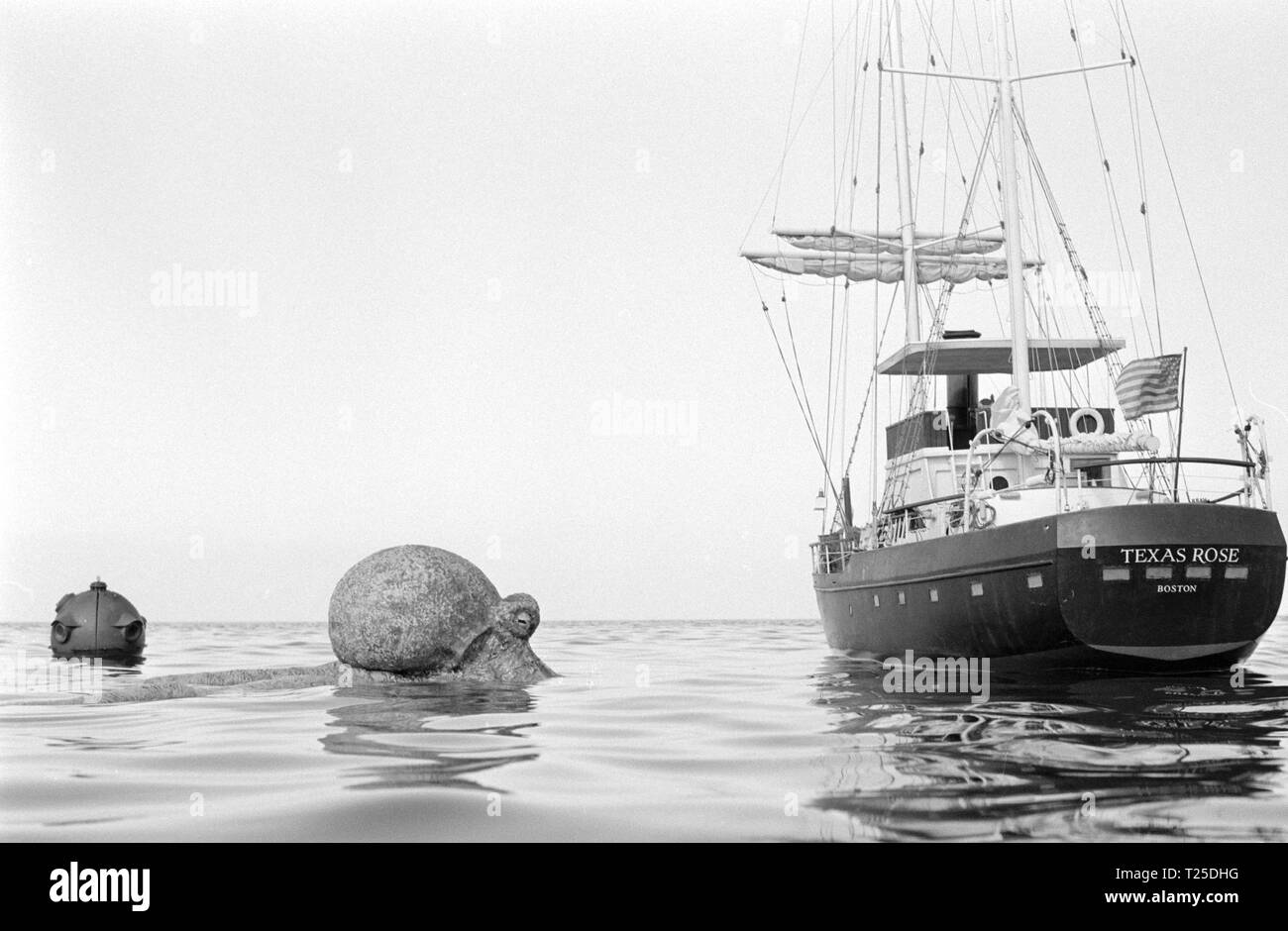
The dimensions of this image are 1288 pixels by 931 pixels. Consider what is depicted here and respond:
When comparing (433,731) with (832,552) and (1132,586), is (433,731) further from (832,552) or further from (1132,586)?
(832,552)

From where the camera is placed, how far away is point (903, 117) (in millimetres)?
34125

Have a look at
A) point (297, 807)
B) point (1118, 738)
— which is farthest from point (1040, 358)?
point (297, 807)

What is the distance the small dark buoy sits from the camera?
Result: 20.9 meters

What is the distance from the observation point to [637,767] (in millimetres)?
7500

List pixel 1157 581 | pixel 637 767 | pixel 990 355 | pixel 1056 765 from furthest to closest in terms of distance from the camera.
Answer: pixel 990 355 → pixel 1157 581 → pixel 637 767 → pixel 1056 765

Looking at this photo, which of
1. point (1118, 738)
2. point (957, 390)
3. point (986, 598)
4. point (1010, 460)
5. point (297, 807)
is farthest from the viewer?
point (957, 390)

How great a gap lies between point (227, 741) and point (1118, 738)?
6.39 metres

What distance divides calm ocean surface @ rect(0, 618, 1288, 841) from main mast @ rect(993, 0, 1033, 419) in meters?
10.2

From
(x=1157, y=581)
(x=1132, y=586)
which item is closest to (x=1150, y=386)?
(x=1157, y=581)

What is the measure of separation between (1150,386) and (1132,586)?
12.1ft

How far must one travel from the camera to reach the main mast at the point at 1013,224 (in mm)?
22453

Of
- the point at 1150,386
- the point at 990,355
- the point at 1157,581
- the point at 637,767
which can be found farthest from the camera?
the point at 990,355

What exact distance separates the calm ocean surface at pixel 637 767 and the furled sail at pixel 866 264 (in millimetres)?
26139
